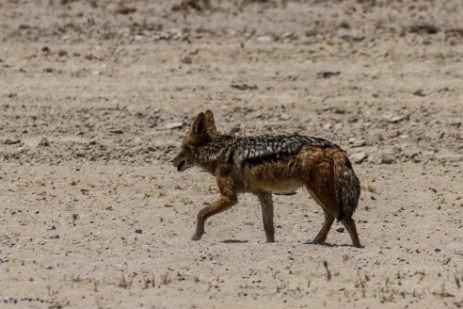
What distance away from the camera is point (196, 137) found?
1521 cm

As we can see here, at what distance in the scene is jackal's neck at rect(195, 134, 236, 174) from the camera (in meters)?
14.9

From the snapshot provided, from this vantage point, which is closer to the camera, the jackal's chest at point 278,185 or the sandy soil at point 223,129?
the sandy soil at point 223,129

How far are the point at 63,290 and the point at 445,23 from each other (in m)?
15.4

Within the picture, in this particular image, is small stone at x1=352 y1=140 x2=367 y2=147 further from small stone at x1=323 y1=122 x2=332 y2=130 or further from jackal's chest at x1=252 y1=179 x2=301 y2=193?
jackal's chest at x1=252 y1=179 x2=301 y2=193

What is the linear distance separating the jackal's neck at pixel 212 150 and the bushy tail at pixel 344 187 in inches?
60.8

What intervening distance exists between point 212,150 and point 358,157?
13.7 ft

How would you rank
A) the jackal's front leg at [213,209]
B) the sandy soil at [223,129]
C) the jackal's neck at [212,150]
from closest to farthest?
the sandy soil at [223,129] < the jackal's front leg at [213,209] < the jackal's neck at [212,150]

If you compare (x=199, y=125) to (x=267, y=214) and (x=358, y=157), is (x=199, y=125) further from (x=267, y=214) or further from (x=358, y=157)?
(x=358, y=157)

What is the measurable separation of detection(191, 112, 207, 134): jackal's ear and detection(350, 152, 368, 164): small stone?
3.91 meters

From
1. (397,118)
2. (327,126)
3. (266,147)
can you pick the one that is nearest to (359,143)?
(327,126)

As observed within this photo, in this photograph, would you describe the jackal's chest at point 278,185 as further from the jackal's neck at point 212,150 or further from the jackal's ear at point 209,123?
the jackal's ear at point 209,123

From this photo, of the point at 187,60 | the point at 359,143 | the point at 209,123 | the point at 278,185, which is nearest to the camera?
the point at 278,185

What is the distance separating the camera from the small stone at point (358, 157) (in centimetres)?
1861

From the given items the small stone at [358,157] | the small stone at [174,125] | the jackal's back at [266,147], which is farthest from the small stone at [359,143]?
the jackal's back at [266,147]
